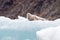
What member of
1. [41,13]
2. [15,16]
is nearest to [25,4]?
[15,16]

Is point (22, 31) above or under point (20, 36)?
under

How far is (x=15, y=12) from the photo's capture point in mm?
19297

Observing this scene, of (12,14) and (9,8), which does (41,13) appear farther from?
(9,8)

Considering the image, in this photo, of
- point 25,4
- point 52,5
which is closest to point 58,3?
point 52,5

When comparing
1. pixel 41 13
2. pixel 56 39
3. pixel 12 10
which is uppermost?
pixel 56 39

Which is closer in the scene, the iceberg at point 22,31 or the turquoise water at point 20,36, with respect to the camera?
the turquoise water at point 20,36

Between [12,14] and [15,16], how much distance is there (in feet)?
3.50

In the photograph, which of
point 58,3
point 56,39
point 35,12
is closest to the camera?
point 56,39

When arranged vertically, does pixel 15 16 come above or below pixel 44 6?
below

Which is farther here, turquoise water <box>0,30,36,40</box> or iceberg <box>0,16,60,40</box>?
iceberg <box>0,16,60,40</box>

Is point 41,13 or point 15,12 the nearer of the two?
point 41,13

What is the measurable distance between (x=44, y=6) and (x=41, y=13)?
1263 mm

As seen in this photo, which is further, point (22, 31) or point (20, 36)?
point (22, 31)

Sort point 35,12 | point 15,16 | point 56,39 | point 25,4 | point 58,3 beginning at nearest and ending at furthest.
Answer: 1. point 56,39
2. point 58,3
3. point 35,12
4. point 15,16
5. point 25,4
